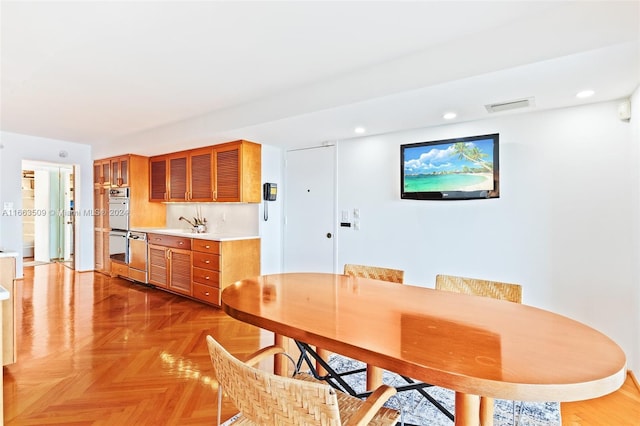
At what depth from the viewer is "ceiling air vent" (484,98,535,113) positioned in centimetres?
245

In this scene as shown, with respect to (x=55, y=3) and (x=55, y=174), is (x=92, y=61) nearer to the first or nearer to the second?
(x=55, y=3)

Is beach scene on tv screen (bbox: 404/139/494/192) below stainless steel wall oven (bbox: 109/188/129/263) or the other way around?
the other way around

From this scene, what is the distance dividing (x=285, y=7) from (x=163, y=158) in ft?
13.5

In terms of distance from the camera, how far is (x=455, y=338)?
1188mm

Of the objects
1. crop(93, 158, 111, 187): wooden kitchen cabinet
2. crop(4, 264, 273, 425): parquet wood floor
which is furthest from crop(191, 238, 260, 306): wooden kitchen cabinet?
crop(93, 158, 111, 187): wooden kitchen cabinet

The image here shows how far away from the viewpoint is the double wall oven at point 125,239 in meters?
5.04

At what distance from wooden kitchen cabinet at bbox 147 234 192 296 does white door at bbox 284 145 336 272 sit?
4.31 feet

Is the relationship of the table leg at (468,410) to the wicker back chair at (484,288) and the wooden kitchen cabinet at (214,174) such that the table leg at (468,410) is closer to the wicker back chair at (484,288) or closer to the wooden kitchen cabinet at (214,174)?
the wicker back chair at (484,288)

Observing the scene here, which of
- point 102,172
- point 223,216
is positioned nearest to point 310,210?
point 223,216

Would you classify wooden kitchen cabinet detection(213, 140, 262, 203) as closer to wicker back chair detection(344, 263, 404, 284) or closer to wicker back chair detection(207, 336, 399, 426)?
wicker back chair detection(344, 263, 404, 284)

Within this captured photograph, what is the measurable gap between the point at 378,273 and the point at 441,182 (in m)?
1.31

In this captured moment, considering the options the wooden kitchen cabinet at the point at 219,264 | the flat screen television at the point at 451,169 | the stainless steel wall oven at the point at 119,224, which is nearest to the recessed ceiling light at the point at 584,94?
the flat screen television at the point at 451,169

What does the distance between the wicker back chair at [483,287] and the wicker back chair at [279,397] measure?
3.66 ft

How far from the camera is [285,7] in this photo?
72.3 inches
